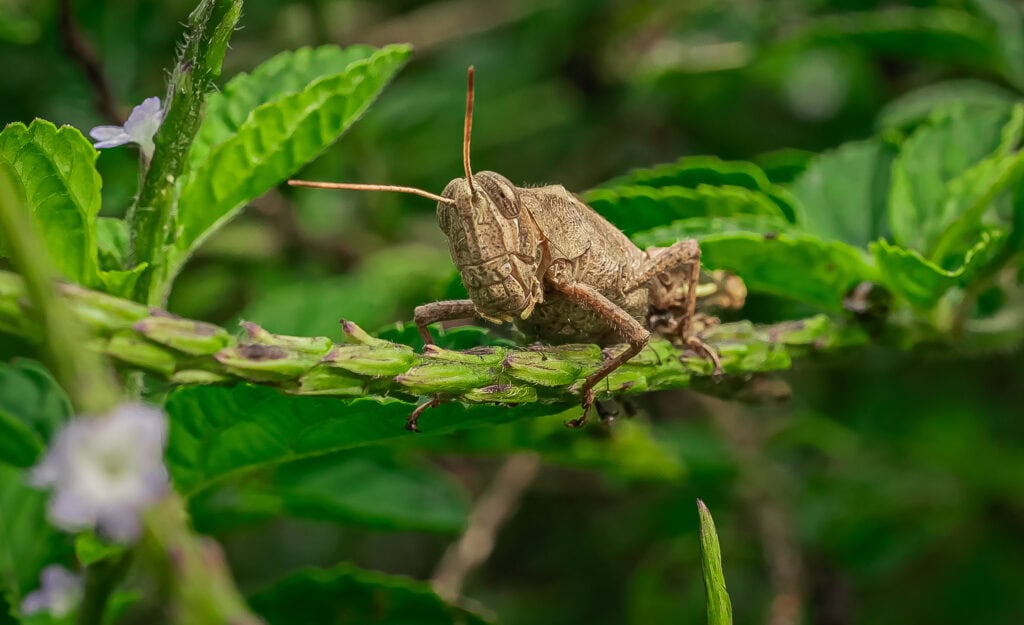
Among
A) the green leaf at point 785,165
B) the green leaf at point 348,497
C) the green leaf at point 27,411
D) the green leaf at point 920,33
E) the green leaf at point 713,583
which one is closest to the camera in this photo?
the green leaf at point 713,583

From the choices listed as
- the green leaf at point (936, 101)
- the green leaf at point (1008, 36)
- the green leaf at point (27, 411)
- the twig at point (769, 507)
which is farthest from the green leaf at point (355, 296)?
the green leaf at point (1008, 36)

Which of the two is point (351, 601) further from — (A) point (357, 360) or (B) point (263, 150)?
(B) point (263, 150)

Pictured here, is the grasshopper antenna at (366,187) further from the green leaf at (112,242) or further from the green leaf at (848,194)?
the green leaf at (848,194)

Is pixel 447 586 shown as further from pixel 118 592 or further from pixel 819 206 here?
pixel 819 206

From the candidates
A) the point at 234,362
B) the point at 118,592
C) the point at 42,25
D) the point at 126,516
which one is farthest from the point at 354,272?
the point at 126,516

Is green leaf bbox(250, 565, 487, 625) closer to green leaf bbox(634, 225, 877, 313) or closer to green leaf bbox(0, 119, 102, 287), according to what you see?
green leaf bbox(0, 119, 102, 287)

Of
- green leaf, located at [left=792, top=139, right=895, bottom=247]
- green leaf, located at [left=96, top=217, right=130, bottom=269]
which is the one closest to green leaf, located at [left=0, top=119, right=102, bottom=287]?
green leaf, located at [left=96, top=217, right=130, bottom=269]
